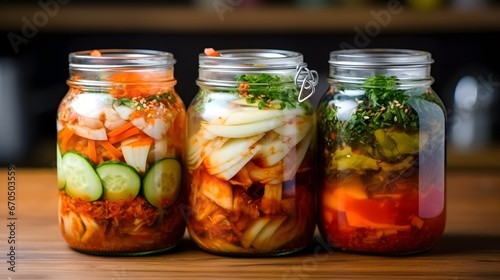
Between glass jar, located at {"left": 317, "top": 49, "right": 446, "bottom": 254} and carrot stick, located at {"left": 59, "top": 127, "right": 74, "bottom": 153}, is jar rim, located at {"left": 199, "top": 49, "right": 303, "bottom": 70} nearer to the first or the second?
glass jar, located at {"left": 317, "top": 49, "right": 446, "bottom": 254}

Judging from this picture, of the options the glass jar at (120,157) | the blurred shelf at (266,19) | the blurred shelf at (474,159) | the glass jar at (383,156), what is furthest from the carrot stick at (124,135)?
the blurred shelf at (474,159)

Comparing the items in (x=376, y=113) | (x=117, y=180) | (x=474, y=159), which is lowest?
(x=474, y=159)

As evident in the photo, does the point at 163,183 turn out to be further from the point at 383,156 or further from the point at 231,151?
the point at 383,156

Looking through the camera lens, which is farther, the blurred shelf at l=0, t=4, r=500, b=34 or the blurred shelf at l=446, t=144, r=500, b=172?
the blurred shelf at l=446, t=144, r=500, b=172

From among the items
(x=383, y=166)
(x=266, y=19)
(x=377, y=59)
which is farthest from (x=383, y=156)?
(x=266, y=19)

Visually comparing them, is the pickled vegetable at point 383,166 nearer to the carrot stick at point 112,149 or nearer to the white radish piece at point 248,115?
the white radish piece at point 248,115

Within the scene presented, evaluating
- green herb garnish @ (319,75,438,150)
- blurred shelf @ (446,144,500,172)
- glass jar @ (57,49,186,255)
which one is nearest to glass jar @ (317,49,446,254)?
green herb garnish @ (319,75,438,150)
